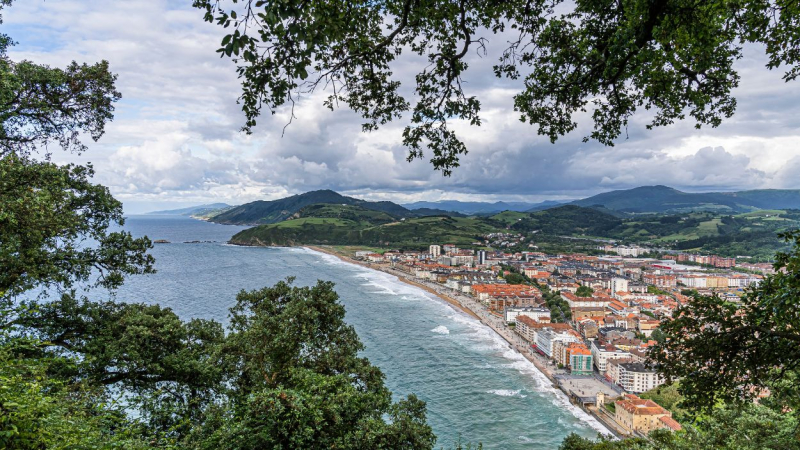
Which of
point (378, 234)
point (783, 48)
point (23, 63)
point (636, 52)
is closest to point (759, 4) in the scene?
point (783, 48)

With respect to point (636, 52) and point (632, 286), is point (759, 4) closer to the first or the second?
point (636, 52)

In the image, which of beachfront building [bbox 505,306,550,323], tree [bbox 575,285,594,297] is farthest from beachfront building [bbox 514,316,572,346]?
tree [bbox 575,285,594,297]

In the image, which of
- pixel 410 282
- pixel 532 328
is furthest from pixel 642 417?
pixel 410 282

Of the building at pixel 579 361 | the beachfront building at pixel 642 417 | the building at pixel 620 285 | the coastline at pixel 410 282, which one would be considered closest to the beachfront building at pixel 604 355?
the building at pixel 579 361

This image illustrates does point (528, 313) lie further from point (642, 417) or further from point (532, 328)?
point (642, 417)

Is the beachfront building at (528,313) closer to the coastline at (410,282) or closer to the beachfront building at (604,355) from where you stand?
the coastline at (410,282)

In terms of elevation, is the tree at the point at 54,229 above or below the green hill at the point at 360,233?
above
